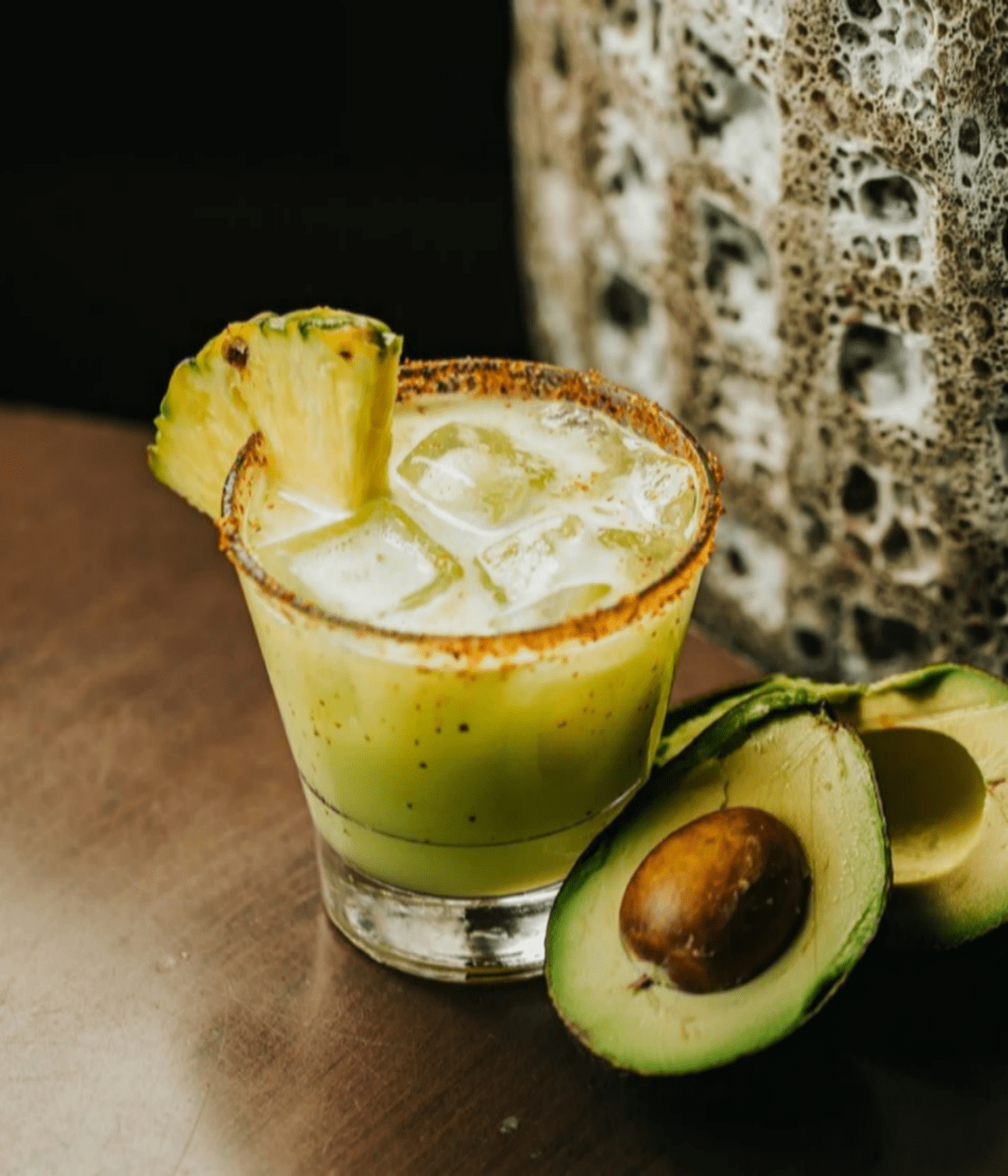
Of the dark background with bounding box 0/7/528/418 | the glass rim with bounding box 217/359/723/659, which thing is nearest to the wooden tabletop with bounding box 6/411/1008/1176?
the glass rim with bounding box 217/359/723/659

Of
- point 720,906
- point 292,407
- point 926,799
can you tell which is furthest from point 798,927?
point 292,407

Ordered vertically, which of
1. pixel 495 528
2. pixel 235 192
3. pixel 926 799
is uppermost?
pixel 495 528

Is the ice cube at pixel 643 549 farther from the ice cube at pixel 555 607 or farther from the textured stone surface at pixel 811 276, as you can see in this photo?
the textured stone surface at pixel 811 276

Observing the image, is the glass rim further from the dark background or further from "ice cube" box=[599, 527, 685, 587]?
the dark background

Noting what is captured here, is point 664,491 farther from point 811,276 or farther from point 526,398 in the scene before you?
point 811,276

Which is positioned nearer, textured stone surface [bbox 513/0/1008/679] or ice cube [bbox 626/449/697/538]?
ice cube [bbox 626/449/697/538]

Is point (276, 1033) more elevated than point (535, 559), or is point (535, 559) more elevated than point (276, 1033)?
point (535, 559)
